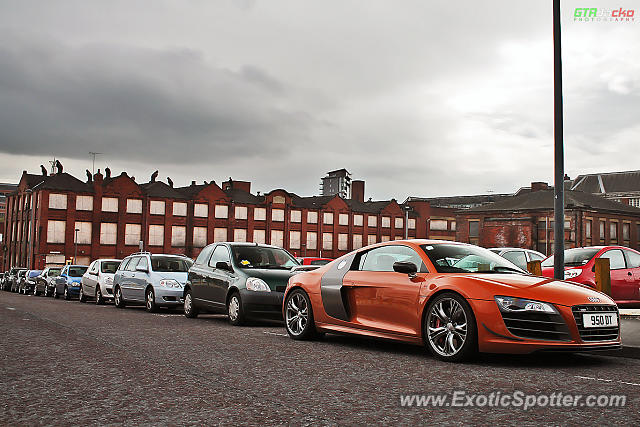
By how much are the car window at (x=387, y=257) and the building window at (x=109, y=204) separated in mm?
75366

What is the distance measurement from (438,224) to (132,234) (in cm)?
5112

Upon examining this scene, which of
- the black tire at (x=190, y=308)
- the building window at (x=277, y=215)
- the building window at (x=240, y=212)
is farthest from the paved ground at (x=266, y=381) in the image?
the building window at (x=277, y=215)

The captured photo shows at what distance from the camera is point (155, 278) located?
18.0 metres

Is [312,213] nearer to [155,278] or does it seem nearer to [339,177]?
[339,177]

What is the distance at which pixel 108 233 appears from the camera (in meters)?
79.9

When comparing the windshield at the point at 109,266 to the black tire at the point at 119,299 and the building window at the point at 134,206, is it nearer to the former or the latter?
the black tire at the point at 119,299

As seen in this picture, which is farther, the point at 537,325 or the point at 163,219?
the point at 163,219

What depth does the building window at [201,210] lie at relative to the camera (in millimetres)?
86438

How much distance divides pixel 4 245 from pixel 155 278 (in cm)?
8408

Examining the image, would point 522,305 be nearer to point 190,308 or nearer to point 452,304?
point 452,304

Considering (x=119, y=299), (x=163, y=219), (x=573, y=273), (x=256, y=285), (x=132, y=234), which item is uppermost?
(x=163, y=219)

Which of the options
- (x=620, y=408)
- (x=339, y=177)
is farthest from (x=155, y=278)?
(x=339, y=177)

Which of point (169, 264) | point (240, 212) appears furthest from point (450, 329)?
point (240, 212)

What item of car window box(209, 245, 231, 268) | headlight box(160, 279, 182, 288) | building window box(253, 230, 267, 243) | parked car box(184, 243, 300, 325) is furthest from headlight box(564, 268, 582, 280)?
building window box(253, 230, 267, 243)
